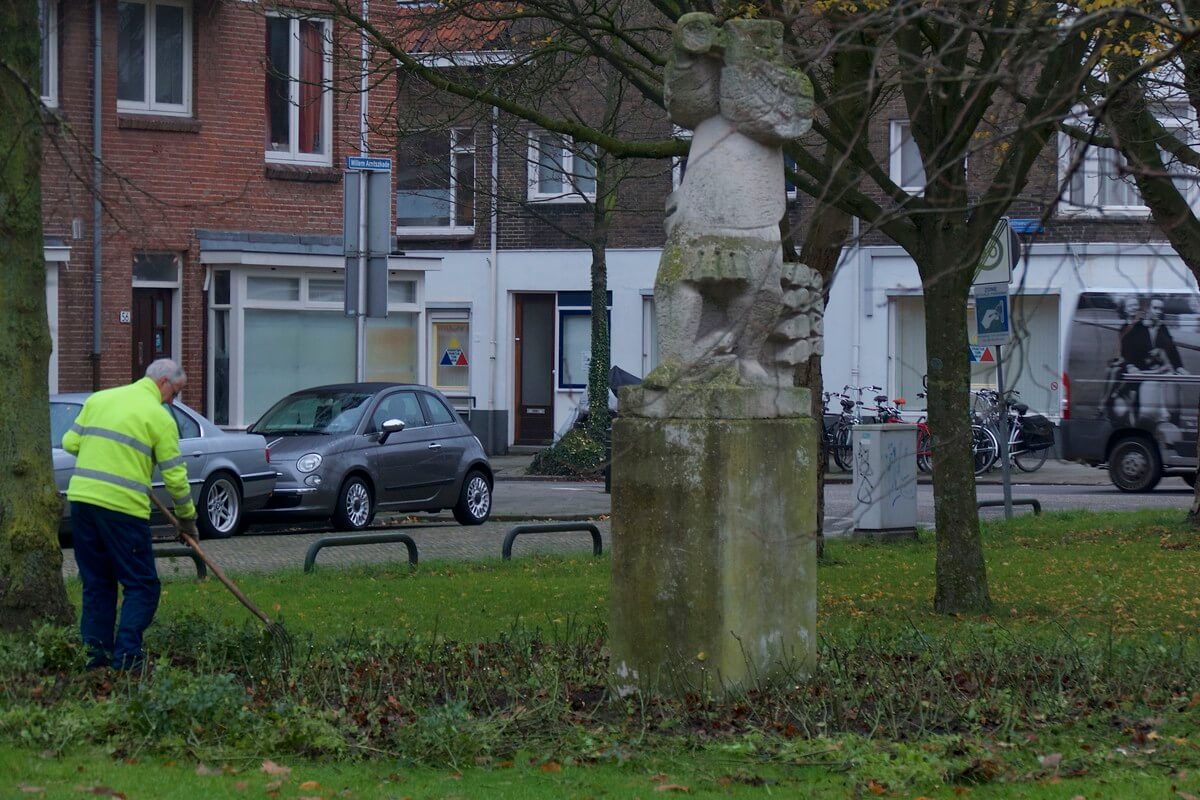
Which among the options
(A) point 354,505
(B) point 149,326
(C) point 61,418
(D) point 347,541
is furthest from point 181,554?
(B) point 149,326

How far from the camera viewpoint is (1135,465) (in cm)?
2578

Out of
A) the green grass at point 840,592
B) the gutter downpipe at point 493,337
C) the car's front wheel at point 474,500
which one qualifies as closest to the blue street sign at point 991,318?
the green grass at point 840,592

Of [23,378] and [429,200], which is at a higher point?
[429,200]

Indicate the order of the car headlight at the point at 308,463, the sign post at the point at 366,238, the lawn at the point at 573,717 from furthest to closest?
1. the sign post at the point at 366,238
2. the car headlight at the point at 308,463
3. the lawn at the point at 573,717

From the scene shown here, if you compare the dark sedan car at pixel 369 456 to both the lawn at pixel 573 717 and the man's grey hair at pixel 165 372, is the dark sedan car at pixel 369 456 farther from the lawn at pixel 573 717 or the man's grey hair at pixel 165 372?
the man's grey hair at pixel 165 372

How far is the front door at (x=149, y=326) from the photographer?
81.7 feet

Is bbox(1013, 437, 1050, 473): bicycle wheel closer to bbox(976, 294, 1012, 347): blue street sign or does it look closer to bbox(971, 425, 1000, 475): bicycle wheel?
bbox(971, 425, 1000, 475): bicycle wheel

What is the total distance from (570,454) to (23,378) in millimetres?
20821

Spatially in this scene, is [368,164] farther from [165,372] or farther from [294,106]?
[165,372]

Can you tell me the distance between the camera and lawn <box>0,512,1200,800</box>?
21.9ft

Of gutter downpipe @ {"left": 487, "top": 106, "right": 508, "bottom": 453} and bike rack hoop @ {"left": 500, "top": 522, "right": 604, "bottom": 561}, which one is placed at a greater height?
gutter downpipe @ {"left": 487, "top": 106, "right": 508, "bottom": 453}

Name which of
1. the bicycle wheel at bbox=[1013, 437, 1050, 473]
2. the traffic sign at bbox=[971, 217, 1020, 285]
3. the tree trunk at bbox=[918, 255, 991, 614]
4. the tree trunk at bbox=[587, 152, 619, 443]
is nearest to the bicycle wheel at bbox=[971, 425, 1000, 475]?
the bicycle wheel at bbox=[1013, 437, 1050, 473]

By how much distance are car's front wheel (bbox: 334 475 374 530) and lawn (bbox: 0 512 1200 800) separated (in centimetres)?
752

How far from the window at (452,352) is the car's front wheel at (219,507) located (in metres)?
19.2
